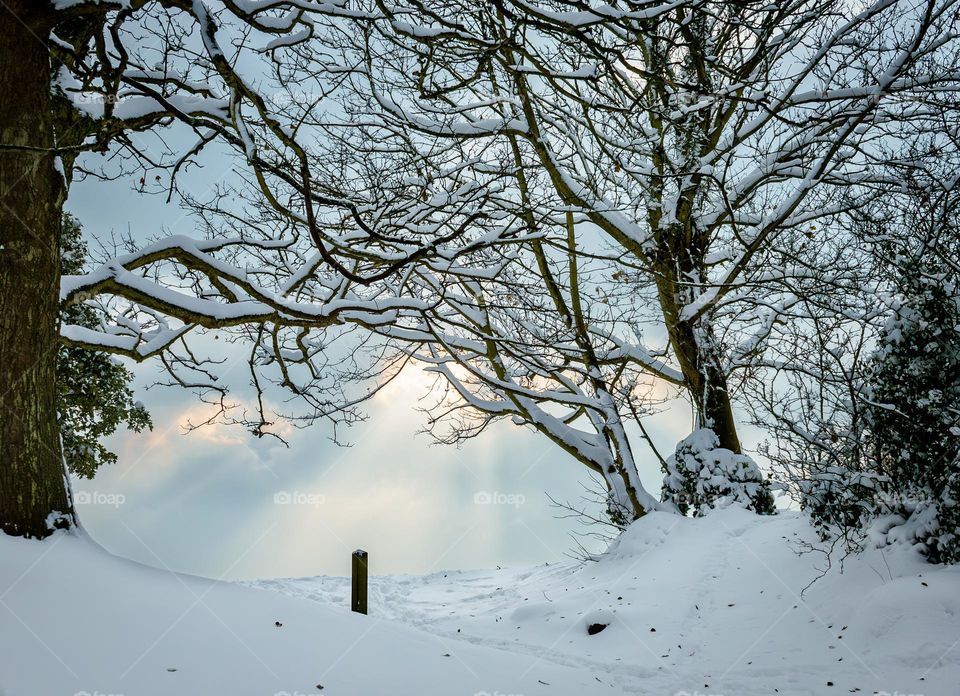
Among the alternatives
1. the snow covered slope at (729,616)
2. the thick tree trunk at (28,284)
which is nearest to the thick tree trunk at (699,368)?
the snow covered slope at (729,616)

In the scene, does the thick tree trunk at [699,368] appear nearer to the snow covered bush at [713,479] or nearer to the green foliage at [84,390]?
the snow covered bush at [713,479]

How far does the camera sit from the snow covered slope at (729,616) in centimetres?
485

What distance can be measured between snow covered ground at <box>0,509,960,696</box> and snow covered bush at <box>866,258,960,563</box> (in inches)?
16.9

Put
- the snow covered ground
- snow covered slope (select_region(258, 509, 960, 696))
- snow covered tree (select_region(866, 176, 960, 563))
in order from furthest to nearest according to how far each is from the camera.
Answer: snow covered tree (select_region(866, 176, 960, 563)) < snow covered slope (select_region(258, 509, 960, 696)) < the snow covered ground

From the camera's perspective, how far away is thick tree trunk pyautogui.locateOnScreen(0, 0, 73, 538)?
4062 millimetres

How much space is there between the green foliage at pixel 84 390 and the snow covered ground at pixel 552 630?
15.8 ft

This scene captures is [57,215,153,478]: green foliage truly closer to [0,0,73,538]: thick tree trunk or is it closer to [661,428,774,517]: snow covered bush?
[0,0,73,538]: thick tree trunk

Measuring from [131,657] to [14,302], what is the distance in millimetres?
2691

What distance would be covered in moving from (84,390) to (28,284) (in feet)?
15.1

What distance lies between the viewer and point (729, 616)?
6.50 meters

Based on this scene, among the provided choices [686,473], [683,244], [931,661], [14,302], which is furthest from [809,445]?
[14,302]

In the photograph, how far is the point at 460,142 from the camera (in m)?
8.21

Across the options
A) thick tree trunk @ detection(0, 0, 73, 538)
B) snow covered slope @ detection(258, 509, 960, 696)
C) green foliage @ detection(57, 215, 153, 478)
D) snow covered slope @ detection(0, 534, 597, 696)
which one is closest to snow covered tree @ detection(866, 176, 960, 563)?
snow covered slope @ detection(258, 509, 960, 696)

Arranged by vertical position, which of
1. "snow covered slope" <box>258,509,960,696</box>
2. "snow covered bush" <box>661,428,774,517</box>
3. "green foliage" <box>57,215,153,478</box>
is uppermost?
"green foliage" <box>57,215,153,478</box>
